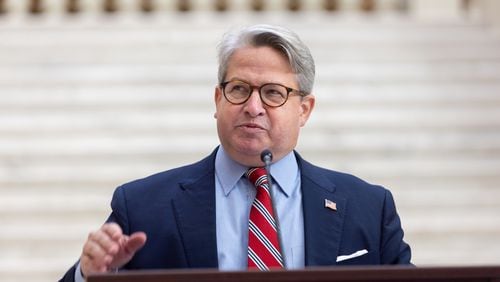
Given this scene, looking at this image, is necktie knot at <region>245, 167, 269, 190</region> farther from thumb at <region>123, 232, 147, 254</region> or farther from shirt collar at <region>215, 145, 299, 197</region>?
thumb at <region>123, 232, 147, 254</region>

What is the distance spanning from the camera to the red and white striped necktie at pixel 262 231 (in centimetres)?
351

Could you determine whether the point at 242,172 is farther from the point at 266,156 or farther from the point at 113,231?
the point at 113,231

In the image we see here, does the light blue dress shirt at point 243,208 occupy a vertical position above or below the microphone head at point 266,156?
below

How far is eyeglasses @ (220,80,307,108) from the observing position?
11.8 feet

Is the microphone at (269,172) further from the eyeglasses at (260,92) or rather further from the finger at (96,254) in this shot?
the finger at (96,254)

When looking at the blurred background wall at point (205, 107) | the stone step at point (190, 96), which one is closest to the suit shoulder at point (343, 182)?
the blurred background wall at point (205, 107)

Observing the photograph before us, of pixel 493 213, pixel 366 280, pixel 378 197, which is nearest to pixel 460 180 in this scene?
pixel 493 213

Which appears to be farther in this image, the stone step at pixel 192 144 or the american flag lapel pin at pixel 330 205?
the stone step at pixel 192 144

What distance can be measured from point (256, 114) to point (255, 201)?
236 mm

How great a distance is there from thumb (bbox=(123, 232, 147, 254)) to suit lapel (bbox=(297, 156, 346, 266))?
1.74ft

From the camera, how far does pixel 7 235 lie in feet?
24.3

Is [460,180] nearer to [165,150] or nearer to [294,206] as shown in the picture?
[165,150]

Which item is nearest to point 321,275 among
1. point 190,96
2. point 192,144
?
point 192,144

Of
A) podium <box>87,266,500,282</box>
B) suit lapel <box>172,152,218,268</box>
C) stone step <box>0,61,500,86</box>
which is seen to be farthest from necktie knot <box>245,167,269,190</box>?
stone step <box>0,61,500,86</box>
